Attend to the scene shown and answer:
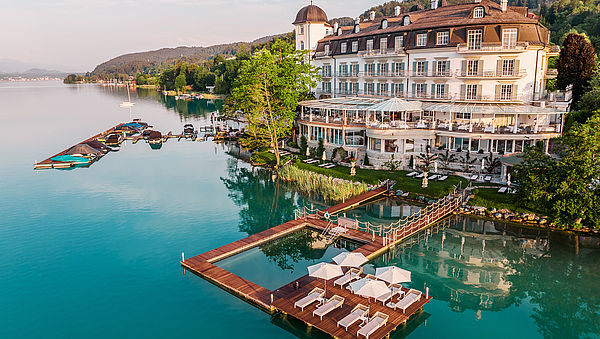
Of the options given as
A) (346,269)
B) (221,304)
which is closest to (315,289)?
(346,269)

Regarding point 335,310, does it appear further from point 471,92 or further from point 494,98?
point 494,98

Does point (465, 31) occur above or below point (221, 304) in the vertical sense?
above

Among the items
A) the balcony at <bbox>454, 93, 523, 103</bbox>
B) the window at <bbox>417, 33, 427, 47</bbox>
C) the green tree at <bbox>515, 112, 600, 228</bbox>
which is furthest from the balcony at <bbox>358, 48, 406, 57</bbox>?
the green tree at <bbox>515, 112, 600, 228</bbox>

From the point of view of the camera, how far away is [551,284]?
2478 centimetres

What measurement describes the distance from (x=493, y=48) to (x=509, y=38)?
195cm

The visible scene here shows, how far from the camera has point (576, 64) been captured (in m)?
50.0

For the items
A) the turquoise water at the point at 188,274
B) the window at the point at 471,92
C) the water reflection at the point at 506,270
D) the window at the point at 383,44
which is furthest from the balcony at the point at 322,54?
the water reflection at the point at 506,270

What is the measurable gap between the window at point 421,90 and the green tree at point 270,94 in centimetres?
1406

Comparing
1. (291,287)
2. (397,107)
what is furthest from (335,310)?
(397,107)

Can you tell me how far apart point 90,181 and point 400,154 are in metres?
32.6

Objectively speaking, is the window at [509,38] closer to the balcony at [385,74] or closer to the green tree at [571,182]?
the balcony at [385,74]

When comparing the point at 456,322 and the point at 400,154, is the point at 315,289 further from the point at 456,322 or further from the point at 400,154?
the point at 400,154

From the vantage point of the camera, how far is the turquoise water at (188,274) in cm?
2067

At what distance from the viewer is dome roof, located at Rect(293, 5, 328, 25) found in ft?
209
